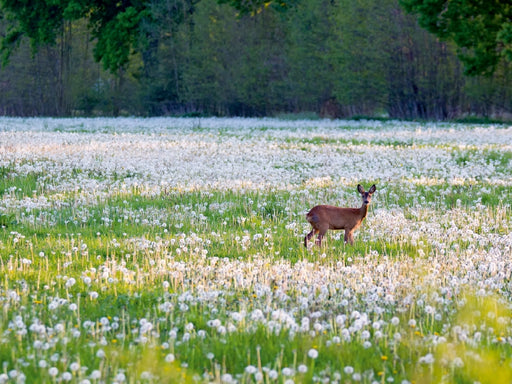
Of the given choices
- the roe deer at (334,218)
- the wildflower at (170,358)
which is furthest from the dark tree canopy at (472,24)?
the wildflower at (170,358)

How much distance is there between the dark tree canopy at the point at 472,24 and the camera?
41.4 meters

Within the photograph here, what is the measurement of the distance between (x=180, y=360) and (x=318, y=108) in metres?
61.1

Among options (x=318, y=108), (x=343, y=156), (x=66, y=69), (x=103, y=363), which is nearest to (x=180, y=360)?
(x=103, y=363)

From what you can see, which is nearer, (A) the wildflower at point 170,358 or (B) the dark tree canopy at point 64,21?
(A) the wildflower at point 170,358

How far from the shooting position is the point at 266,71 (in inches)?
2522

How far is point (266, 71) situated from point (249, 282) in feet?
189

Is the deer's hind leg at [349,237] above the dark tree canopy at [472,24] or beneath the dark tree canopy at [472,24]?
beneath

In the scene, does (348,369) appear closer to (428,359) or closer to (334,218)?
(428,359)

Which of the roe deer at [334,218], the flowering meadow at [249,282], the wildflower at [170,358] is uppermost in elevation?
the roe deer at [334,218]

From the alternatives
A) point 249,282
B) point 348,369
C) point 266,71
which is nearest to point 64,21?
point 266,71

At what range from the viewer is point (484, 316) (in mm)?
6500

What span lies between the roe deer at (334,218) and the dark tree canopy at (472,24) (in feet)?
112

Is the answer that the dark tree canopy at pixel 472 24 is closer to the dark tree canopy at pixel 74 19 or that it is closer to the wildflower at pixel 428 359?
the dark tree canopy at pixel 74 19

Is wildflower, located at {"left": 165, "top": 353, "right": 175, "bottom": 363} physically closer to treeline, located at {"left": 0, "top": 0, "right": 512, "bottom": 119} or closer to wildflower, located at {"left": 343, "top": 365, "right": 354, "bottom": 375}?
wildflower, located at {"left": 343, "top": 365, "right": 354, "bottom": 375}
